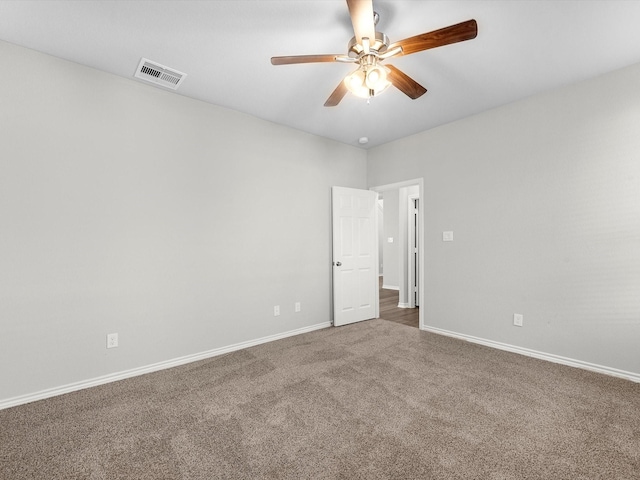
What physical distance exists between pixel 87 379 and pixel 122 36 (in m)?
2.79

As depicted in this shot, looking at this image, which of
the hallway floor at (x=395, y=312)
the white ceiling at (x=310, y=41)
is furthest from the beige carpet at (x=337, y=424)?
the white ceiling at (x=310, y=41)

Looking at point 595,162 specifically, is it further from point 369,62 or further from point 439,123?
point 369,62

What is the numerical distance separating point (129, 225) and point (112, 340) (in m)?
1.05

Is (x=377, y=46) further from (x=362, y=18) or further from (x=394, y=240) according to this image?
(x=394, y=240)

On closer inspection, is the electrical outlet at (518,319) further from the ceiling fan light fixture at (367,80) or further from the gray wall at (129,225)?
the ceiling fan light fixture at (367,80)

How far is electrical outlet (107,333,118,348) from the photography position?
261 centimetres

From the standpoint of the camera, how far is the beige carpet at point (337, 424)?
1611 mm

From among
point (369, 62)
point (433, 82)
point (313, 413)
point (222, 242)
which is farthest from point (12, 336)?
point (433, 82)

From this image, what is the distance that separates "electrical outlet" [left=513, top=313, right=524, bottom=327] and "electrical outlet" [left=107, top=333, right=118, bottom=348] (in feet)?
13.3

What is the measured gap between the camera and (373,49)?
1869 mm

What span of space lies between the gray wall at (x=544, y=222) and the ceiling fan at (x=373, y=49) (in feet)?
5.80

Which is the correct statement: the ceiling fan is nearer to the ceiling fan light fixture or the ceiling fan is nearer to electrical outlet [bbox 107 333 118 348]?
the ceiling fan light fixture

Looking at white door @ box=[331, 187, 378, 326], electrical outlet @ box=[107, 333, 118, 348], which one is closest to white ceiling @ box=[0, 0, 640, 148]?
white door @ box=[331, 187, 378, 326]

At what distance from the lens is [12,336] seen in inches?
88.0
